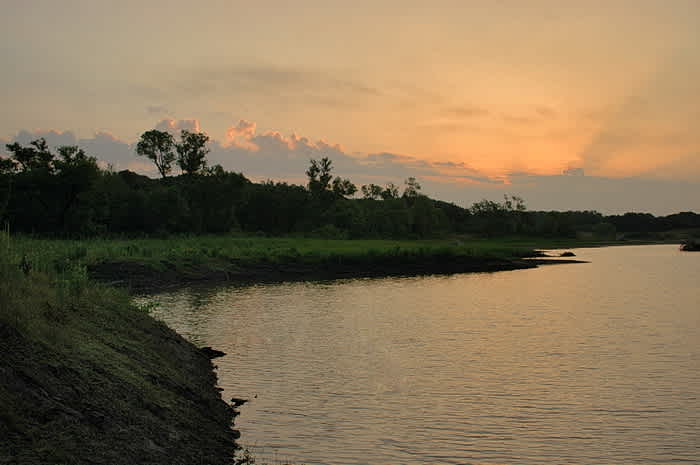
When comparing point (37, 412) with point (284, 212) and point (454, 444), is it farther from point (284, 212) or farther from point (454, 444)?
point (284, 212)

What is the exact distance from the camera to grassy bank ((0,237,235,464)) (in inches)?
306

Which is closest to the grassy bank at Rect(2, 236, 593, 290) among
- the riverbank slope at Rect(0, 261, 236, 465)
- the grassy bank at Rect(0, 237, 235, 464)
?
the grassy bank at Rect(0, 237, 235, 464)

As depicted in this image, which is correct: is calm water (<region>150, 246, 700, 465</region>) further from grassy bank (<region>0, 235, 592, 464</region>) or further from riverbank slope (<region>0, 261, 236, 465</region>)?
riverbank slope (<region>0, 261, 236, 465</region>)

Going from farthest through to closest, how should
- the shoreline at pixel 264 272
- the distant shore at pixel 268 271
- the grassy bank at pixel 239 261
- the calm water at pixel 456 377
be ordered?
the grassy bank at pixel 239 261, the distant shore at pixel 268 271, the shoreline at pixel 264 272, the calm water at pixel 456 377

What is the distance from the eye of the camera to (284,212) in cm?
11300

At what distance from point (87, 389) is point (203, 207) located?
294 ft

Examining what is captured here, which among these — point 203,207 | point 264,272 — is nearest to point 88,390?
point 264,272

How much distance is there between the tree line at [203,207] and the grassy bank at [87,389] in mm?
2870

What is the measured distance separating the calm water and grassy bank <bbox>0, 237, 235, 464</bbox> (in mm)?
1502

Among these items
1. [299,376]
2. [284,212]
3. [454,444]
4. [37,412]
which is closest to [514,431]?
[454,444]

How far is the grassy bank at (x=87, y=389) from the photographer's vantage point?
7770 millimetres

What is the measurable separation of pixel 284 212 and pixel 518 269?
56113 mm

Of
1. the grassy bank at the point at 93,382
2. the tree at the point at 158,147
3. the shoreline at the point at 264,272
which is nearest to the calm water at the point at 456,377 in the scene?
the grassy bank at the point at 93,382

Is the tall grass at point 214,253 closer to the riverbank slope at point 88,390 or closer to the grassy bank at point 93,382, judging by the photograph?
the grassy bank at point 93,382
